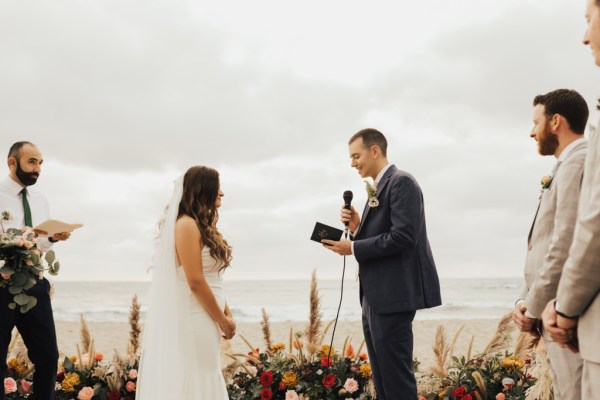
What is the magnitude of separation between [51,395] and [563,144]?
423 cm

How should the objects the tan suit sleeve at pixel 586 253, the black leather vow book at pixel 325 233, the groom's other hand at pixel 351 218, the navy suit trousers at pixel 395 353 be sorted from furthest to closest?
the groom's other hand at pixel 351 218 → the black leather vow book at pixel 325 233 → the navy suit trousers at pixel 395 353 → the tan suit sleeve at pixel 586 253

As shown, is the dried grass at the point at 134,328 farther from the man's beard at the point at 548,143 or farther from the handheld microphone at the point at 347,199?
the man's beard at the point at 548,143

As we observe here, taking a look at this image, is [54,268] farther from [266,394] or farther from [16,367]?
[266,394]

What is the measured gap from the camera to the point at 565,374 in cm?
247

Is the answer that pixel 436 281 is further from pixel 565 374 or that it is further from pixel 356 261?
pixel 565 374

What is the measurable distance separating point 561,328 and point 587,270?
317 millimetres

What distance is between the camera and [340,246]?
13.8 ft

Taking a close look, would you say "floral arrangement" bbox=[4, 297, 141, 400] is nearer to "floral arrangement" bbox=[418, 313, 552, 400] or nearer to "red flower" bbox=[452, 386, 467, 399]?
"floral arrangement" bbox=[418, 313, 552, 400]

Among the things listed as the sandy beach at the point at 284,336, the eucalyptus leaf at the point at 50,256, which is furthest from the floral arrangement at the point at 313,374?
the sandy beach at the point at 284,336

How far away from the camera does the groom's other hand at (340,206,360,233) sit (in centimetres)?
451

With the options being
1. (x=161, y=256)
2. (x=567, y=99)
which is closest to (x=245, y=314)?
(x=161, y=256)

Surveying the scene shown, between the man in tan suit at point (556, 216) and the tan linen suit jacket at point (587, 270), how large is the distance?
351 millimetres

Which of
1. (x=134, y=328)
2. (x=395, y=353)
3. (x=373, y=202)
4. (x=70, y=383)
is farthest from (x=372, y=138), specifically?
(x=70, y=383)

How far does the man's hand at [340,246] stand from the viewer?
4191 millimetres
